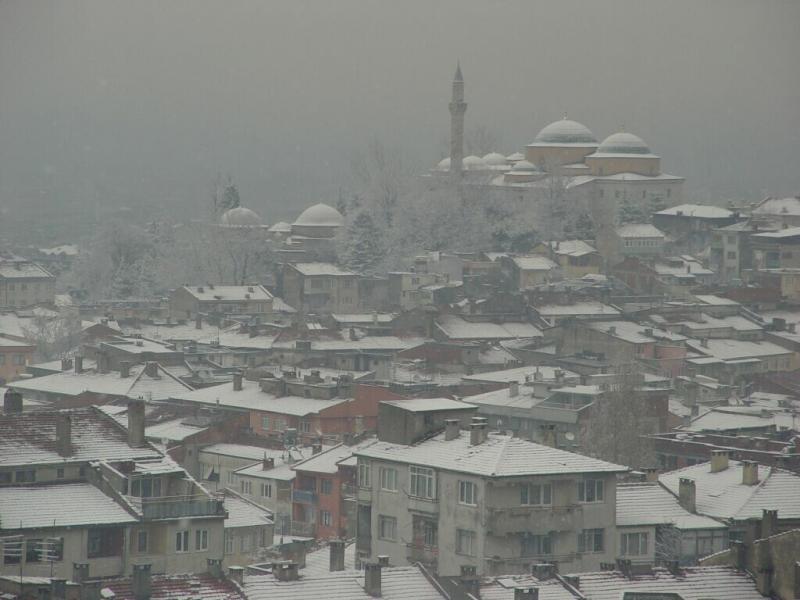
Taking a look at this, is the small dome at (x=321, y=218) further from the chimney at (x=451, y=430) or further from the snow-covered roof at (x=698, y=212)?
the chimney at (x=451, y=430)

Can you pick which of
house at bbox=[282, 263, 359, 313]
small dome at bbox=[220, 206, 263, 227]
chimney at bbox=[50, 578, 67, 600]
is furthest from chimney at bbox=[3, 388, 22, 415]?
small dome at bbox=[220, 206, 263, 227]

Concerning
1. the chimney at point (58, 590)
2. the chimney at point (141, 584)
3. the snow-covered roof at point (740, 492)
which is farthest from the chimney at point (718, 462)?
the chimney at point (58, 590)

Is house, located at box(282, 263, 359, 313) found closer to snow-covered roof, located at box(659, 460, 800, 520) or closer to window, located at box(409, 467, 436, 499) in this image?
snow-covered roof, located at box(659, 460, 800, 520)

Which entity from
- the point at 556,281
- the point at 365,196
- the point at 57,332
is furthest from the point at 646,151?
the point at 57,332

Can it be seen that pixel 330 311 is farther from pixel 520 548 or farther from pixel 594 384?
pixel 520 548

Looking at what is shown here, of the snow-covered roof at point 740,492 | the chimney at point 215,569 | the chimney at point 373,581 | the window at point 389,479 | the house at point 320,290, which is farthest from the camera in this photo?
the house at point 320,290

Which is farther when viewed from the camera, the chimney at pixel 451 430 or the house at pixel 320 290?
the house at pixel 320 290
